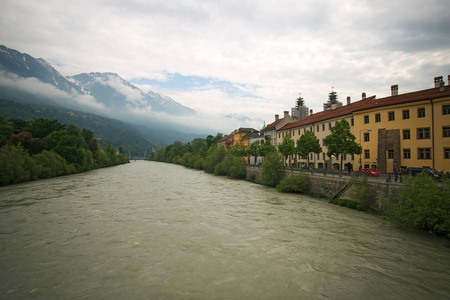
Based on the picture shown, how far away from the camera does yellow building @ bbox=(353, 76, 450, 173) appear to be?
2941 cm

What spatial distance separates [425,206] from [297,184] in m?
18.8

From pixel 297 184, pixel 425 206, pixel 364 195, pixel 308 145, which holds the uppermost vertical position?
pixel 308 145

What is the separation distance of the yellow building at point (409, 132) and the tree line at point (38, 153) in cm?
4849

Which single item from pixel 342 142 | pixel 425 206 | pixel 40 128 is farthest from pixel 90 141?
pixel 425 206

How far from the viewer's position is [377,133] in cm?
3619

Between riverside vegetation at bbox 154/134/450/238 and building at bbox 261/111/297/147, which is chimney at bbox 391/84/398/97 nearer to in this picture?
riverside vegetation at bbox 154/134/450/238

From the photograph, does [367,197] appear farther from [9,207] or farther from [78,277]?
[9,207]

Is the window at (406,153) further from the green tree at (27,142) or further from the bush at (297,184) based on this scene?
the green tree at (27,142)

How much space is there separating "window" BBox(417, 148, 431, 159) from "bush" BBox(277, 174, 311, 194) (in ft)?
41.9

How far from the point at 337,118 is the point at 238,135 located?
193 feet

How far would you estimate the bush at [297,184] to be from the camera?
113 ft

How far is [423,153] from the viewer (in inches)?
1217

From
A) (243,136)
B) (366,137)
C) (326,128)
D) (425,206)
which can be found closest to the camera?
(425,206)

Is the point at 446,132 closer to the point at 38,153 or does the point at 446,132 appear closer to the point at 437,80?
the point at 437,80
